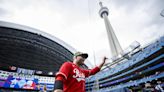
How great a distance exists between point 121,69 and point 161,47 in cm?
1527

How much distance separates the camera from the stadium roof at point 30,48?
3819 centimetres

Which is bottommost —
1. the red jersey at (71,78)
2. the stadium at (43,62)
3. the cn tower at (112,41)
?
the red jersey at (71,78)

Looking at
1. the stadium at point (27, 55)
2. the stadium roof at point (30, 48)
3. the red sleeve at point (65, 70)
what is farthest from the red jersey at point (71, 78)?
the stadium roof at point (30, 48)

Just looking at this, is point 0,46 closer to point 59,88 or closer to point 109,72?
point 109,72

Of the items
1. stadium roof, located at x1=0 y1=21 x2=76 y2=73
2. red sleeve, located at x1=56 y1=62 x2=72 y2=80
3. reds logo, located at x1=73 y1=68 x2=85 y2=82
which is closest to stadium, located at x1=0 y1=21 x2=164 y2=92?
stadium roof, located at x1=0 y1=21 x2=76 y2=73

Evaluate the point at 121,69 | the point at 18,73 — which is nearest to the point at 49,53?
the point at 18,73

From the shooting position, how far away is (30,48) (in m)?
43.7

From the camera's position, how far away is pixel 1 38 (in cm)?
3794

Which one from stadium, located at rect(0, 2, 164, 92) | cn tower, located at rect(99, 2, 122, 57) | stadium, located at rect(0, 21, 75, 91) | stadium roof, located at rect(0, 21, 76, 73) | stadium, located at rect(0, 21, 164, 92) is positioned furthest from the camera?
cn tower, located at rect(99, 2, 122, 57)

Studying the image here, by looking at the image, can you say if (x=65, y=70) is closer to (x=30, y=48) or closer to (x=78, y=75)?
(x=78, y=75)

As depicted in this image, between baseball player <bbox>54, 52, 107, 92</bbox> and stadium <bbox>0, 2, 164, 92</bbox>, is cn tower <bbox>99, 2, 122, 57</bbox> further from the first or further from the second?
baseball player <bbox>54, 52, 107, 92</bbox>

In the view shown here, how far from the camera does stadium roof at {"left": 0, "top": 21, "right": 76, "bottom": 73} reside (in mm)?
38188

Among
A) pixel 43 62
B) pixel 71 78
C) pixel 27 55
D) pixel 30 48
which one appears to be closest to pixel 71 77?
pixel 71 78

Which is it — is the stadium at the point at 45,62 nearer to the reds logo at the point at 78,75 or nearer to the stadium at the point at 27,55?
the stadium at the point at 27,55
